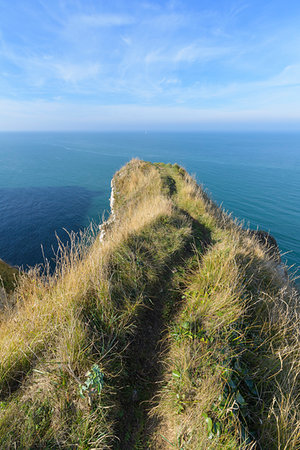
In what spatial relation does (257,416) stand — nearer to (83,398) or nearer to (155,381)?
(155,381)

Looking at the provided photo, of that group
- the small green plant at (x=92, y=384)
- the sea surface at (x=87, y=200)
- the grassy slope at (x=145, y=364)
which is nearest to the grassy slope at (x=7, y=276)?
the grassy slope at (x=145, y=364)

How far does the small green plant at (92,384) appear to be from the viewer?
2.63 metres

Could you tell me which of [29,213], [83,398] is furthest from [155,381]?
[29,213]

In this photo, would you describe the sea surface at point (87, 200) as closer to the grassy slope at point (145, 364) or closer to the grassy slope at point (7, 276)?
the grassy slope at point (145, 364)

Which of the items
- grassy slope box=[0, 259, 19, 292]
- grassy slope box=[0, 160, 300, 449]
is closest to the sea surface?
grassy slope box=[0, 160, 300, 449]

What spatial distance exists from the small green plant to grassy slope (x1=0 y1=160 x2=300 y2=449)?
0.02m

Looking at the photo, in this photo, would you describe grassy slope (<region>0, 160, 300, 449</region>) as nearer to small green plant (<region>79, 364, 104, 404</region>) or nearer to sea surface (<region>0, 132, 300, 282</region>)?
small green plant (<region>79, 364, 104, 404</region>)

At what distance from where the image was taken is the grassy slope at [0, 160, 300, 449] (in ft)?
8.33

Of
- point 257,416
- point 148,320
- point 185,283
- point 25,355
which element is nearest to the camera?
point 257,416

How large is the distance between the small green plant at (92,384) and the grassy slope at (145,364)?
0.02 meters

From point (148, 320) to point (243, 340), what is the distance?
2.06 metres

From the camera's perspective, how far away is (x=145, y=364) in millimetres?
3879

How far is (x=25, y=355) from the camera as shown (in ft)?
10.1

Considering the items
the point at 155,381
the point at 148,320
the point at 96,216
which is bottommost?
the point at 96,216
